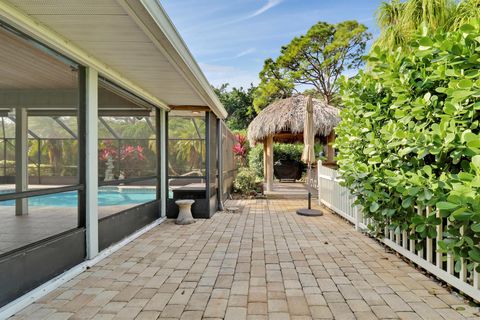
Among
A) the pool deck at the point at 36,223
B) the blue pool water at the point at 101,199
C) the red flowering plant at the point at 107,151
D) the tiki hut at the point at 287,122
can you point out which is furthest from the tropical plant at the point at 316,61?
the pool deck at the point at 36,223

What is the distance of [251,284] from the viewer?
9.40 ft

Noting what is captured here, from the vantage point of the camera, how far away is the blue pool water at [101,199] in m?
3.37

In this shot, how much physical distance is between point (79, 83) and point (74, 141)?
2.25ft

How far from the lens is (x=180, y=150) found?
6512 mm

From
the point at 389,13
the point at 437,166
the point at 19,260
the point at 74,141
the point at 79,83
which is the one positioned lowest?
the point at 19,260

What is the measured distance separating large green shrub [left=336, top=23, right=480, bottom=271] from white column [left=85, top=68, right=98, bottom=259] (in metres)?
3.35

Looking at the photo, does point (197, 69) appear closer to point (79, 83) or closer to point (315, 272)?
point (79, 83)

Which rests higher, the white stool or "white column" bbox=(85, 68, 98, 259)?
"white column" bbox=(85, 68, 98, 259)

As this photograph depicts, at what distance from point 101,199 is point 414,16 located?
8784 millimetres

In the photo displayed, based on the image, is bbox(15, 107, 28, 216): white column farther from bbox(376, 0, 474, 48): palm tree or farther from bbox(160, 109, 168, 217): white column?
bbox(376, 0, 474, 48): palm tree

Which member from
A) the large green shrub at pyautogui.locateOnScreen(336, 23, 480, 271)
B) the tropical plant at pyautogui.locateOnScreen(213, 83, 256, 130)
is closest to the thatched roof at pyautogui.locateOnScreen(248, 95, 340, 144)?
the large green shrub at pyautogui.locateOnScreen(336, 23, 480, 271)

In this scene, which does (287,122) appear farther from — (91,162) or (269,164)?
(91,162)

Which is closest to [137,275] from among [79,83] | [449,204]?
[79,83]

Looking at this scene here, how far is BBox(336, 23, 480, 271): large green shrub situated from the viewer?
2094 millimetres
